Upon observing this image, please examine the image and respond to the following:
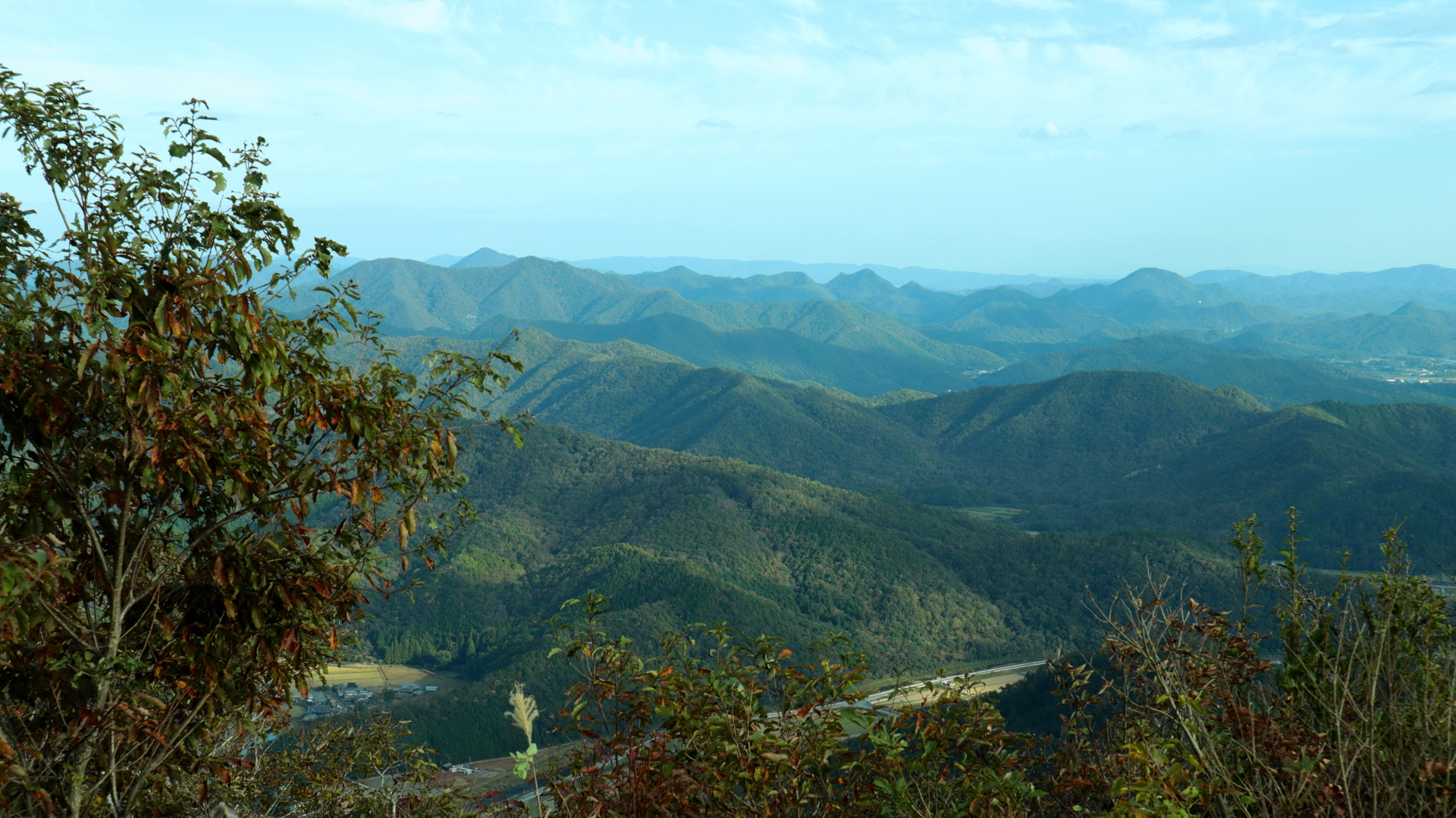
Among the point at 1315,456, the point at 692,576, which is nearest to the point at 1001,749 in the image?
the point at 692,576

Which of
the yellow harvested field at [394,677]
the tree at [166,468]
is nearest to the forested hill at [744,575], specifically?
the yellow harvested field at [394,677]

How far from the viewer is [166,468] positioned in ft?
16.8

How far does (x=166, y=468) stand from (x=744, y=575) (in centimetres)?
11177

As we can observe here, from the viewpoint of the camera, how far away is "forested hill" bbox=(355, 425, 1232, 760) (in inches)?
A: 3772

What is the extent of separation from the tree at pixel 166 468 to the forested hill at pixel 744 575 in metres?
76.0

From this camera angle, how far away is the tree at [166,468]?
193 inches

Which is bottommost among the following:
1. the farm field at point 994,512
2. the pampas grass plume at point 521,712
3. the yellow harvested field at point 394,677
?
the yellow harvested field at point 394,677

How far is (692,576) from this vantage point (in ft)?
332

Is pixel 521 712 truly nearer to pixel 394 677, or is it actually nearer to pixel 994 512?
pixel 394 677

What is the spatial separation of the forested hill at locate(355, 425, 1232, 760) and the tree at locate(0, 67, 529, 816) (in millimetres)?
75998

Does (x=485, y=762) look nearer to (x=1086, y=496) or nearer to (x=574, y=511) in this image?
(x=574, y=511)

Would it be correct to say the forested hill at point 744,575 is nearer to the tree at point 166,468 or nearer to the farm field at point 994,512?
the farm field at point 994,512

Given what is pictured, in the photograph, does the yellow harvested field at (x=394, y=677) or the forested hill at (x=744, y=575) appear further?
the forested hill at (x=744, y=575)

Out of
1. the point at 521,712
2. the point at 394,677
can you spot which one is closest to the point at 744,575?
the point at 394,677
